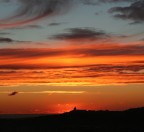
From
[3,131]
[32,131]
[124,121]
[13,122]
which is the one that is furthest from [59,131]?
[13,122]

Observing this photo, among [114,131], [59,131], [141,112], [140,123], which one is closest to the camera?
[114,131]

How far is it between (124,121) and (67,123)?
456 inches

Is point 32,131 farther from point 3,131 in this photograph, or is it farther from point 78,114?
point 78,114

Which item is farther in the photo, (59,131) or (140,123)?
(140,123)

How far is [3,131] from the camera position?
72.4m

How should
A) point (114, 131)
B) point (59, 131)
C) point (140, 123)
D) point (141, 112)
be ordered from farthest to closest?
1. point (141, 112)
2. point (140, 123)
3. point (59, 131)
4. point (114, 131)

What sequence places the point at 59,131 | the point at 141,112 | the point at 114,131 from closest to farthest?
the point at 114,131, the point at 59,131, the point at 141,112

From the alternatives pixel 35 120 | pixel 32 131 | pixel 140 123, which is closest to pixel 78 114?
pixel 35 120

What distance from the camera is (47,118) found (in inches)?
3649

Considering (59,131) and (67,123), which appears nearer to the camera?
(59,131)

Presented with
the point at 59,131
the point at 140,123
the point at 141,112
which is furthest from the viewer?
the point at 141,112

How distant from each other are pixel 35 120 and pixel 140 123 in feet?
77.5

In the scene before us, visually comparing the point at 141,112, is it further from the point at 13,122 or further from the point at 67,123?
the point at 13,122

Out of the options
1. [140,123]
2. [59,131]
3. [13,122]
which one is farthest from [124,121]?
[13,122]
